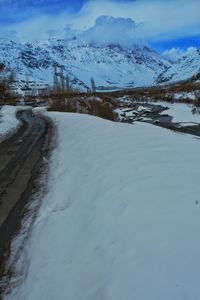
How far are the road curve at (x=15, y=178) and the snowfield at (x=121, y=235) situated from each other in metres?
0.63

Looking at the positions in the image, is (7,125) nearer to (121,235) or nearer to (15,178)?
(15,178)

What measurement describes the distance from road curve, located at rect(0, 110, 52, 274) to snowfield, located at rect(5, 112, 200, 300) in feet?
2.05

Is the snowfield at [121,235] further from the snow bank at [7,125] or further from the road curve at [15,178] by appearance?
the snow bank at [7,125]

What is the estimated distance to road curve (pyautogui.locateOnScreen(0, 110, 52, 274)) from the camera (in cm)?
893

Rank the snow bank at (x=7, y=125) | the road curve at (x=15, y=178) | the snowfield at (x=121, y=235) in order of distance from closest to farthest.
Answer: the snowfield at (x=121, y=235)
the road curve at (x=15, y=178)
the snow bank at (x=7, y=125)

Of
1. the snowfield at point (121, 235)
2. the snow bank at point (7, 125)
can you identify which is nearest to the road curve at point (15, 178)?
the snowfield at point (121, 235)

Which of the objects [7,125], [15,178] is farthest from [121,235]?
[7,125]

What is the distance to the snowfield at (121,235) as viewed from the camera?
499cm

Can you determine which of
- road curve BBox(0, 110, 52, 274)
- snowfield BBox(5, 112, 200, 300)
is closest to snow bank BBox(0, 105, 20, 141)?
road curve BBox(0, 110, 52, 274)

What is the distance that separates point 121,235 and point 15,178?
8.18 meters

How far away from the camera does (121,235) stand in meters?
6.34

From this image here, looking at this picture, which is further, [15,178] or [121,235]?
[15,178]

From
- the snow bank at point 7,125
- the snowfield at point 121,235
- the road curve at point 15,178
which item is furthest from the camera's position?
the snow bank at point 7,125

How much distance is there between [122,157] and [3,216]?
3.81 m
